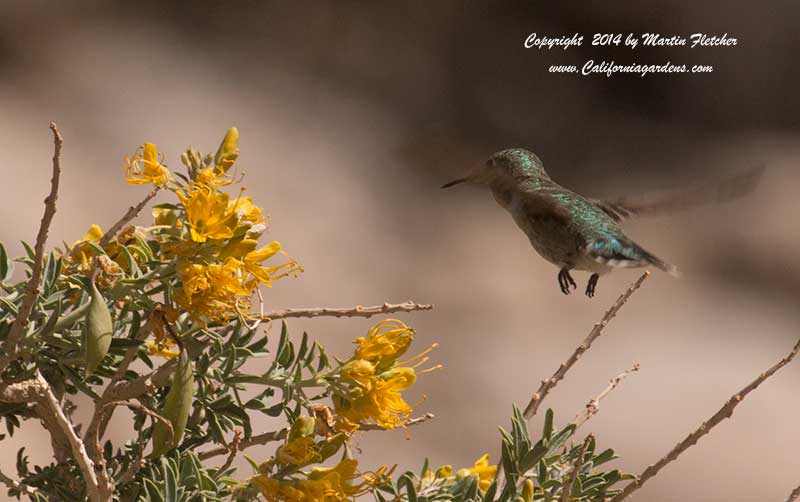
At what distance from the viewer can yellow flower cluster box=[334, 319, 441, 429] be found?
1.05 m

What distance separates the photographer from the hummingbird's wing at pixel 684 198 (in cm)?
137

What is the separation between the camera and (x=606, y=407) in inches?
179

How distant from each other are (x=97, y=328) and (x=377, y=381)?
0.29 meters

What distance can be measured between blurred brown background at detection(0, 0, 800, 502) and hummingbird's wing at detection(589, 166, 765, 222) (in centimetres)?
255

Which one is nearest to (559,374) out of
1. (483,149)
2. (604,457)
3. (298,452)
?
(604,457)

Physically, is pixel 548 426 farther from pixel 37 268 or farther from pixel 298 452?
pixel 37 268

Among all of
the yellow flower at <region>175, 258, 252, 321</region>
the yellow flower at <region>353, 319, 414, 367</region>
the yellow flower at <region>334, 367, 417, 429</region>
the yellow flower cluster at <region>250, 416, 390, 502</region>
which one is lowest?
the yellow flower cluster at <region>250, 416, 390, 502</region>

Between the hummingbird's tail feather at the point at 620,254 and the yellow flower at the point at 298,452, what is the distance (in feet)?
1.90

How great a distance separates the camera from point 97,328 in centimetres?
89

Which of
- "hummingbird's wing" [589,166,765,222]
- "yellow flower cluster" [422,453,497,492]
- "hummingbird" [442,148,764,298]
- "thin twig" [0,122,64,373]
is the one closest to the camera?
"thin twig" [0,122,64,373]

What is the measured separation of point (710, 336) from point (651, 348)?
0.33 meters

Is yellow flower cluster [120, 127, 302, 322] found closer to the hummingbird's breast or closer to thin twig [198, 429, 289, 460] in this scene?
thin twig [198, 429, 289, 460]

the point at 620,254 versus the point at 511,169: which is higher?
the point at 511,169

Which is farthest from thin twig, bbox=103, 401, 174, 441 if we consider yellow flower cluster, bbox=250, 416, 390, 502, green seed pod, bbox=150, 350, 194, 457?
yellow flower cluster, bbox=250, 416, 390, 502
